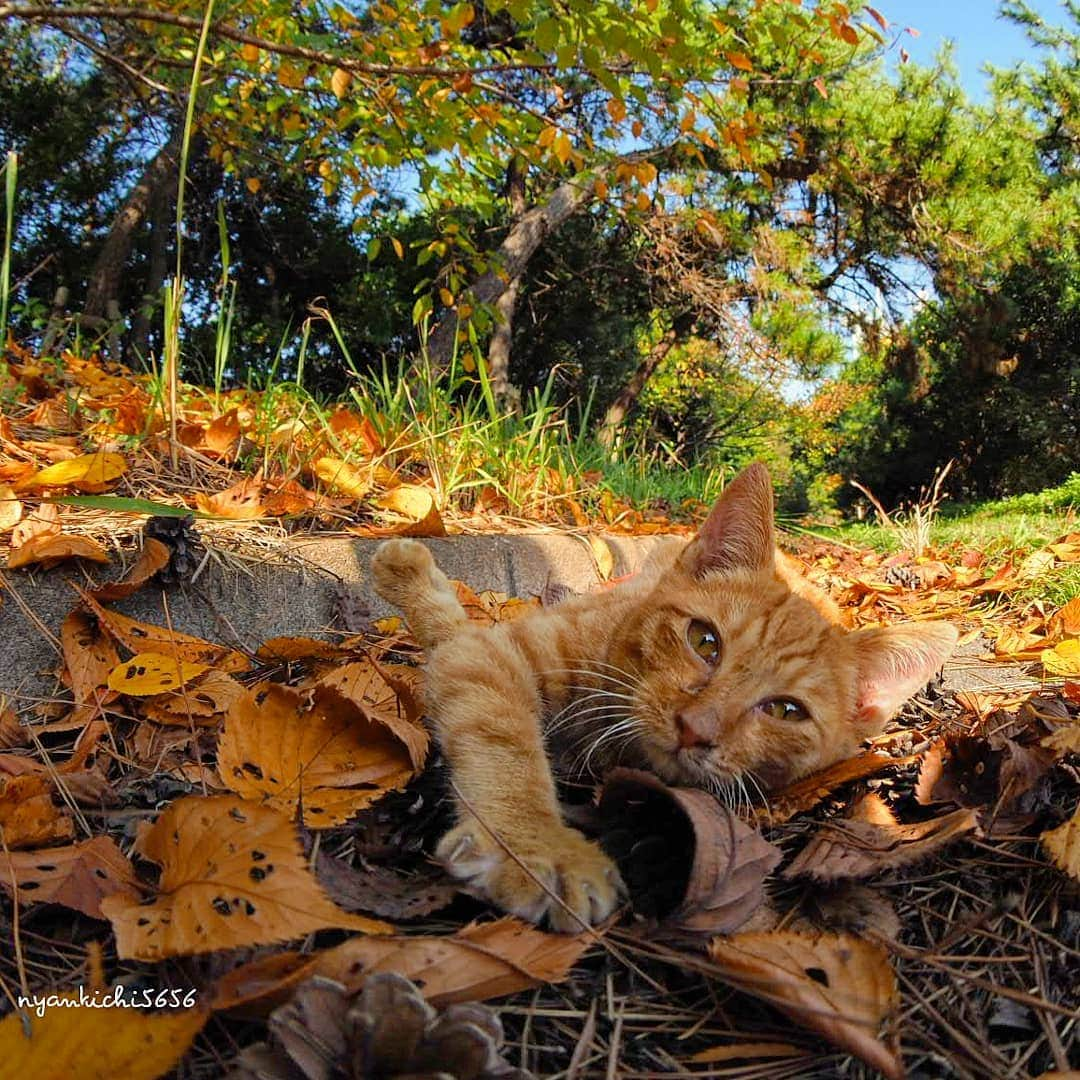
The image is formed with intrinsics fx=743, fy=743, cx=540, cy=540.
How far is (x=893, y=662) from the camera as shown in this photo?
163 cm

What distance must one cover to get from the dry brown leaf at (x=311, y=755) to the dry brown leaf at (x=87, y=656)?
1.45ft

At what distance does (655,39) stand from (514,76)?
4.41 m

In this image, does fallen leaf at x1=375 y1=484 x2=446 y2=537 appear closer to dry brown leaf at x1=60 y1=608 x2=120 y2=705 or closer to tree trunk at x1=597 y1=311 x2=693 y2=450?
dry brown leaf at x1=60 y1=608 x2=120 y2=705

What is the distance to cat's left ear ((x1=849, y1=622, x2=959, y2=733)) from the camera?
5.17 feet

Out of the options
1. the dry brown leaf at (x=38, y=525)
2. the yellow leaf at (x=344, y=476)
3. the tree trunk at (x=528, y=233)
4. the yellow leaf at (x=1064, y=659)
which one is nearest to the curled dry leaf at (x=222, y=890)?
the dry brown leaf at (x=38, y=525)

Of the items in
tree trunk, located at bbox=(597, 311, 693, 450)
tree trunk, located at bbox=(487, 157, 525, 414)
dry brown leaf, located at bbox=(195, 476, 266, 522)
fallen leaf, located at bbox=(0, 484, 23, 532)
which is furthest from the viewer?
tree trunk, located at bbox=(597, 311, 693, 450)

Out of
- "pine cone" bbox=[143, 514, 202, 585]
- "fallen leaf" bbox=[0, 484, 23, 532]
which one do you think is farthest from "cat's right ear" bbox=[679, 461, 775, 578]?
"fallen leaf" bbox=[0, 484, 23, 532]

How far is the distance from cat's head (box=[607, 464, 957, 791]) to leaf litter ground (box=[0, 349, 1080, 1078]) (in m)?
0.10

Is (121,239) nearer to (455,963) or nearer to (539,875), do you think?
(539,875)

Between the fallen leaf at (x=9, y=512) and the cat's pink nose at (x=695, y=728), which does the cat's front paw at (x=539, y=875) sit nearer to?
the cat's pink nose at (x=695, y=728)

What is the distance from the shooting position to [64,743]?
1426mm

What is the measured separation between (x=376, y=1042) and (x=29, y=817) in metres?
0.69

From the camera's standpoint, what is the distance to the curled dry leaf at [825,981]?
29.5 inches

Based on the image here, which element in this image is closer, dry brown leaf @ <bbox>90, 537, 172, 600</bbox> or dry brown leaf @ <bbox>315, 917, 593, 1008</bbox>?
dry brown leaf @ <bbox>315, 917, 593, 1008</bbox>
